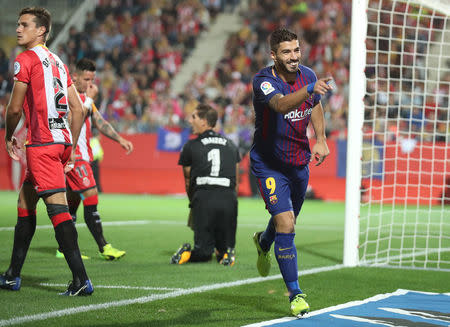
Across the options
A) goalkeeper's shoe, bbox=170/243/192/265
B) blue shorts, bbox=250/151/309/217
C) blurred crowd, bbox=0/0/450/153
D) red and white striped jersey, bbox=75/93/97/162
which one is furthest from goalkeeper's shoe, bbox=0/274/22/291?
blurred crowd, bbox=0/0/450/153

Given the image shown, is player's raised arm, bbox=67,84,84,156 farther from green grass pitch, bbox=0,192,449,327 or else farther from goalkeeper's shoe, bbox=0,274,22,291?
green grass pitch, bbox=0,192,449,327

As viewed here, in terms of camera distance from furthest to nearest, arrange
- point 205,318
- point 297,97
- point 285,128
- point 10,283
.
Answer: point 10,283 → point 285,128 → point 205,318 → point 297,97

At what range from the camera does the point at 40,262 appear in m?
8.22

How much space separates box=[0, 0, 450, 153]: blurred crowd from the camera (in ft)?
80.9

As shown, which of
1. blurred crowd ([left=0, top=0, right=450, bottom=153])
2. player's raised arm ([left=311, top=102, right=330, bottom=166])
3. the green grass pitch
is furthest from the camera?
blurred crowd ([left=0, top=0, right=450, bottom=153])

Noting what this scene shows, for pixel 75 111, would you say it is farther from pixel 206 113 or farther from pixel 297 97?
pixel 206 113

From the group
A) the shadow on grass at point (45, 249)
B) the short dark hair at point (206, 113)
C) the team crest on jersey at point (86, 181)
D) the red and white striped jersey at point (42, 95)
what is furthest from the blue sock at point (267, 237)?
the shadow on grass at point (45, 249)

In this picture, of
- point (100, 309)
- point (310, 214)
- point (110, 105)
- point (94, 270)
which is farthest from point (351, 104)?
point (110, 105)

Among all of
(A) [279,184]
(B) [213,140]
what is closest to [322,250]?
(B) [213,140]

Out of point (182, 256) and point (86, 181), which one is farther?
point (86, 181)

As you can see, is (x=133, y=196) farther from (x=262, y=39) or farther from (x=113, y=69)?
(x=262, y=39)

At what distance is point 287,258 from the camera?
564 centimetres

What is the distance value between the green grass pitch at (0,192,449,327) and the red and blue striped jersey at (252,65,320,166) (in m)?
1.19

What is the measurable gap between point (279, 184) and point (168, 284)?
5.69ft
